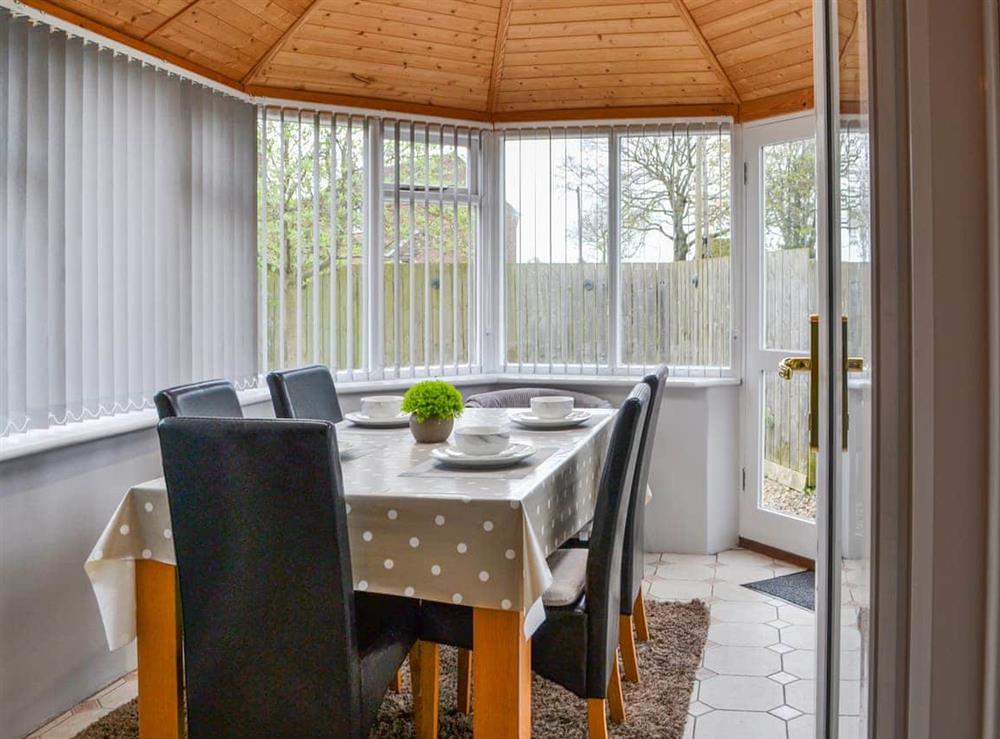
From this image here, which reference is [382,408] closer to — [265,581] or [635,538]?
[635,538]

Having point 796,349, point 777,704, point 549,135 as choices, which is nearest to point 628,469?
point 777,704

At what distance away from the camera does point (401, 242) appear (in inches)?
167

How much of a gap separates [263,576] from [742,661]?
6.14ft

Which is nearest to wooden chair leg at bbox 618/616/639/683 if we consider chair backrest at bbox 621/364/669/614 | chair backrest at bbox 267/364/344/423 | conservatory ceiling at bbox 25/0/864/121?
chair backrest at bbox 621/364/669/614

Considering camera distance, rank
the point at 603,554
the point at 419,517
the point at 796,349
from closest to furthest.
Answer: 1. the point at 419,517
2. the point at 603,554
3. the point at 796,349

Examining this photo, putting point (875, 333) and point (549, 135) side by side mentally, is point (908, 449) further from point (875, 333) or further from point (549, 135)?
point (549, 135)

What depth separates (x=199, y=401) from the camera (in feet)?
7.72

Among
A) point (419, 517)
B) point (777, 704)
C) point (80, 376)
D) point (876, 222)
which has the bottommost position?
point (777, 704)

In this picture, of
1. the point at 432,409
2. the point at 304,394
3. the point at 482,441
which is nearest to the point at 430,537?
the point at 482,441

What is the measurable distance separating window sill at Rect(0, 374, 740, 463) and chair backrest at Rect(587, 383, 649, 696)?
167cm

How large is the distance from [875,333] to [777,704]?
2.22 metres

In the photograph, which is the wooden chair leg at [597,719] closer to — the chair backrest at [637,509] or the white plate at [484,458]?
the chair backrest at [637,509]

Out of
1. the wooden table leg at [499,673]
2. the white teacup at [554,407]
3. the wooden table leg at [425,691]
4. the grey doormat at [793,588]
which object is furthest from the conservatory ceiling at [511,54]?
the wooden table leg at [499,673]

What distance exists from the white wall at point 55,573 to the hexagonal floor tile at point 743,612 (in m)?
2.21
